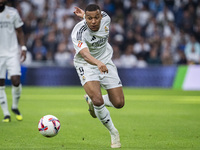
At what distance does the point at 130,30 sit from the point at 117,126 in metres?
13.7

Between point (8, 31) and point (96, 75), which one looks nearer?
point (96, 75)

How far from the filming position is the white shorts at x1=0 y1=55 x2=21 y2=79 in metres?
9.74

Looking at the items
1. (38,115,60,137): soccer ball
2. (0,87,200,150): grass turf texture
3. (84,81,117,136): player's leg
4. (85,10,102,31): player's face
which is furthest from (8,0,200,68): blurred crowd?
(84,81,117,136): player's leg

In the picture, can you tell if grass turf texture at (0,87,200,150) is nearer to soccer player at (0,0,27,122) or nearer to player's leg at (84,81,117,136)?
player's leg at (84,81,117,136)

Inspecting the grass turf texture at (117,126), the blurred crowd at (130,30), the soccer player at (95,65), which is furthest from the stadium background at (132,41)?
the soccer player at (95,65)

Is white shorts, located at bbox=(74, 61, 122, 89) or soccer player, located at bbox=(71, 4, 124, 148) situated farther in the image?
white shorts, located at bbox=(74, 61, 122, 89)

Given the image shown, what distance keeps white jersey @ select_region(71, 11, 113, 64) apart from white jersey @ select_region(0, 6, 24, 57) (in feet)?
9.29

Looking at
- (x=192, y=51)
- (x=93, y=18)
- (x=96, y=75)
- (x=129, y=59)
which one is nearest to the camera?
(x=93, y=18)

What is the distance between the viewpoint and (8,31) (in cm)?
993

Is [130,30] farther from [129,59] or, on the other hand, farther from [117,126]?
[117,126]

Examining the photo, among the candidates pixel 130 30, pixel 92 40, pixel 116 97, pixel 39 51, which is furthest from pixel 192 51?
Result: pixel 92 40

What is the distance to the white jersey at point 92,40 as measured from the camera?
7.18 metres

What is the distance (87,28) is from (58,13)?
52.8 ft

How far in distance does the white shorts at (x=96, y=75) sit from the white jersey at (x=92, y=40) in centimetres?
13
